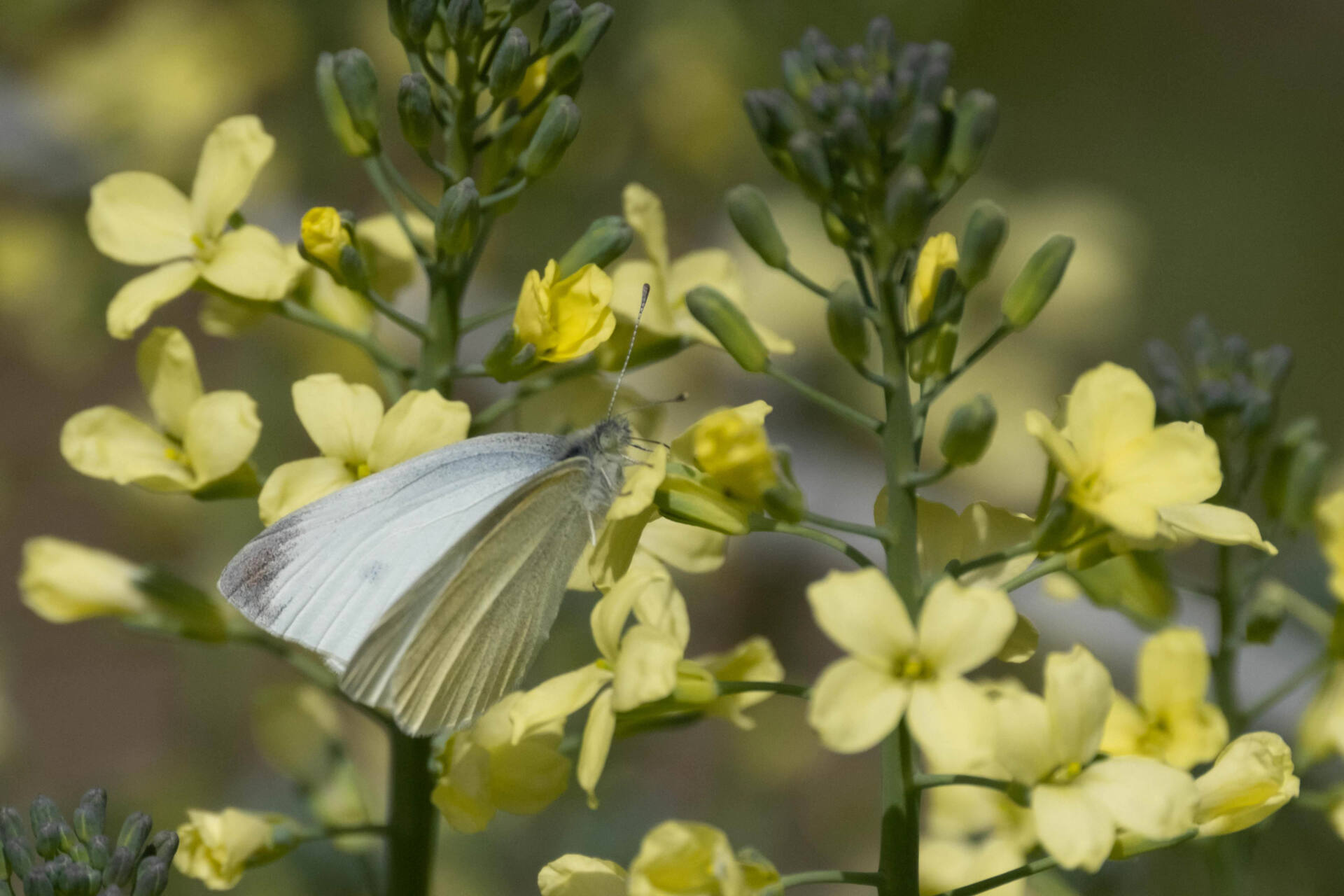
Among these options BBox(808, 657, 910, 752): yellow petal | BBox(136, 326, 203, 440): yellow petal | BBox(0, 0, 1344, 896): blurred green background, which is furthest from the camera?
BBox(0, 0, 1344, 896): blurred green background

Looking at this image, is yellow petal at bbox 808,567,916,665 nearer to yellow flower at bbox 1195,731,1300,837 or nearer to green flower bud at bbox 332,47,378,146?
yellow flower at bbox 1195,731,1300,837

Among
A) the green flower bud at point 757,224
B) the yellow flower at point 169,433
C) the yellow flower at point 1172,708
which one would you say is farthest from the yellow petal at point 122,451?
the yellow flower at point 1172,708

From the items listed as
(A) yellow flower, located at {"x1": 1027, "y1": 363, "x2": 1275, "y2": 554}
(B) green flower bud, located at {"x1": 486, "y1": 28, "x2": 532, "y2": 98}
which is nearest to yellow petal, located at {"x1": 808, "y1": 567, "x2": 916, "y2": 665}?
(A) yellow flower, located at {"x1": 1027, "y1": 363, "x2": 1275, "y2": 554}

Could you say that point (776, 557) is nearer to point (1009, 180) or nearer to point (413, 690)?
point (1009, 180)

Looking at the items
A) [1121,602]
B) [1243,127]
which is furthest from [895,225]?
[1243,127]

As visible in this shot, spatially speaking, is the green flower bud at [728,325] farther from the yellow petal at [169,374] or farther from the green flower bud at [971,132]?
the yellow petal at [169,374]

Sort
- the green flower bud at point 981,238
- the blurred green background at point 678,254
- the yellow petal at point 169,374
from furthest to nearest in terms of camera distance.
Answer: the blurred green background at point 678,254 < the yellow petal at point 169,374 < the green flower bud at point 981,238

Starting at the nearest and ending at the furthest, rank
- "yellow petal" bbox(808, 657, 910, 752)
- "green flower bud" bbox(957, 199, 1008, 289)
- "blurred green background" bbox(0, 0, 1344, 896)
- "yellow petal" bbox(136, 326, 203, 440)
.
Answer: "yellow petal" bbox(808, 657, 910, 752) → "green flower bud" bbox(957, 199, 1008, 289) → "yellow petal" bbox(136, 326, 203, 440) → "blurred green background" bbox(0, 0, 1344, 896)
